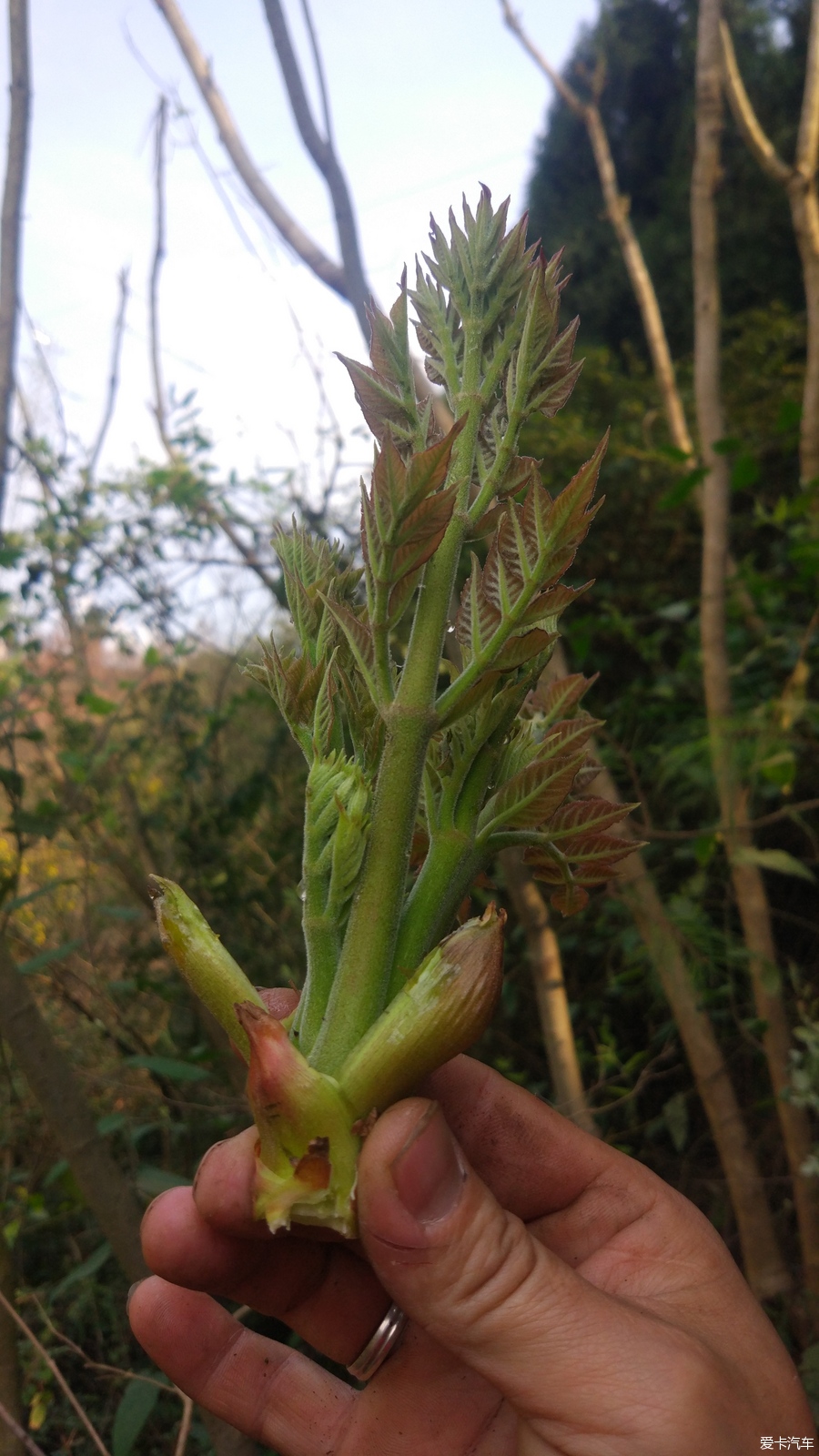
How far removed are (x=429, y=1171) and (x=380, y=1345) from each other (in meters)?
0.55

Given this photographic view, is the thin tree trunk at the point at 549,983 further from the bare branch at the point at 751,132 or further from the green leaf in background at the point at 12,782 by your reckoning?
the bare branch at the point at 751,132

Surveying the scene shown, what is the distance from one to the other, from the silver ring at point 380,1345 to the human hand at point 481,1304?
0.02 m

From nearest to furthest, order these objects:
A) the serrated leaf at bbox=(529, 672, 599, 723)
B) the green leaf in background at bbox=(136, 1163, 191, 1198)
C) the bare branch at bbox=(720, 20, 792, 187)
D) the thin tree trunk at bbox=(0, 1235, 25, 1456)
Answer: the serrated leaf at bbox=(529, 672, 599, 723) < the thin tree trunk at bbox=(0, 1235, 25, 1456) < the green leaf in background at bbox=(136, 1163, 191, 1198) < the bare branch at bbox=(720, 20, 792, 187)

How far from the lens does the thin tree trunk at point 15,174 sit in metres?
2.55

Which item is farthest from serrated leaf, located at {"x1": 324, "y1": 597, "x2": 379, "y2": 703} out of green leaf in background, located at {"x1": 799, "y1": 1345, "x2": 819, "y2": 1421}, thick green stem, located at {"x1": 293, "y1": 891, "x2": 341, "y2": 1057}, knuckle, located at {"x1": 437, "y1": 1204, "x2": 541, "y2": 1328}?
green leaf in background, located at {"x1": 799, "y1": 1345, "x2": 819, "y2": 1421}

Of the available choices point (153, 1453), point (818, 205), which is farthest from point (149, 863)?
point (818, 205)

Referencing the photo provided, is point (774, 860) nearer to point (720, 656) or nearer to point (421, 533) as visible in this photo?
point (720, 656)

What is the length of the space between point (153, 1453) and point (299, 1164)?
2.11 m

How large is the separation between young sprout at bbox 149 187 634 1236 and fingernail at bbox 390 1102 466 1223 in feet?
0.15

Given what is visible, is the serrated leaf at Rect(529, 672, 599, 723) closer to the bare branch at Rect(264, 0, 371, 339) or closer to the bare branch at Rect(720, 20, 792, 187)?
the bare branch at Rect(264, 0, 371, 339)

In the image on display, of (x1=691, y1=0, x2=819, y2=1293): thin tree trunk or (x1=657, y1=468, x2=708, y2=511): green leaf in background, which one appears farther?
(x1=657, y1=468, x2=708, y2=511): green leaf in background

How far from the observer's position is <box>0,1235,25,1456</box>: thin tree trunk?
143 centimetres

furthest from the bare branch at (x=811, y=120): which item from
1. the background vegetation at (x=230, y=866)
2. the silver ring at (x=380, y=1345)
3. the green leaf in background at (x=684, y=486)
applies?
the silver ring at (x=380, y=1345)

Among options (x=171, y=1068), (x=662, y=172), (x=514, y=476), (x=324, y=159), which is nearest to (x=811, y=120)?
(x=324, y=159)
